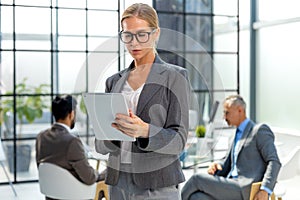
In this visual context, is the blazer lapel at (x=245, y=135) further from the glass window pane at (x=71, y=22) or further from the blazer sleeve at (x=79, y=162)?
the glass window pane at (x=71, y=22)

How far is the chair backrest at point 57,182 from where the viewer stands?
2.85 m

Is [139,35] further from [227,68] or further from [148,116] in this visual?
[227,68]

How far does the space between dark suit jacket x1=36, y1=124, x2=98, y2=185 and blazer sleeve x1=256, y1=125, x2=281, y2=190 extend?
43.1 inches

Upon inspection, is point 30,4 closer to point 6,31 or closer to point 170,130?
point 6,31

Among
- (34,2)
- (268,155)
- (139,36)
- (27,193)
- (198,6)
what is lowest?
(27,193)

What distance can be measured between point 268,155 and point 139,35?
6.43 feet

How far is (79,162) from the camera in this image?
9.56 ft

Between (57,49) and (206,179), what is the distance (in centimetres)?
275

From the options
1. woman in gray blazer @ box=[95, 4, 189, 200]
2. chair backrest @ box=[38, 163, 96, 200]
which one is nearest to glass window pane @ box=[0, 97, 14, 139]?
chair backrest @ box=[38, 163, 96, 200]

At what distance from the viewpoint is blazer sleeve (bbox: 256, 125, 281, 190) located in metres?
2.87

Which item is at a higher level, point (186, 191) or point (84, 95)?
point (84, 95)

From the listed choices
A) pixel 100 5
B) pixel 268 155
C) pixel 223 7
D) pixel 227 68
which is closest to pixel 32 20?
pixel 100 5

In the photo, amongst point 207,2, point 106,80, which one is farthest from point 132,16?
point 207,2

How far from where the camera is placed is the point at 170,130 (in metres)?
1.25
